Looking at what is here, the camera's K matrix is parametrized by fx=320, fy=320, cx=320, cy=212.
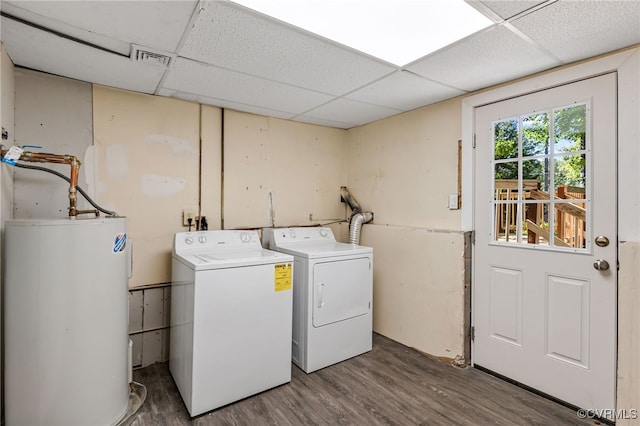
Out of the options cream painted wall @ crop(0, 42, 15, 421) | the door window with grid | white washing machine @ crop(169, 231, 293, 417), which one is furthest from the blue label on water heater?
the door window with grid

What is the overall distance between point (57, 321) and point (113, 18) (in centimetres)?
150

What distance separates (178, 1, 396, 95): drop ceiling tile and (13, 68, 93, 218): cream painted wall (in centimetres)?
102

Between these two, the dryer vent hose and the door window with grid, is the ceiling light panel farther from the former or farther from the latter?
the dryer vent hose

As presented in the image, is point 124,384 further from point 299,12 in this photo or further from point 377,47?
point 377,47

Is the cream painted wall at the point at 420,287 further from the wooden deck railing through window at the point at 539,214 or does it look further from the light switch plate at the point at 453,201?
the wooden deck railing through window at the point at 539,214

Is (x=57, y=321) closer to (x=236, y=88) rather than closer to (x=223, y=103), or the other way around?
(x=236, y=88)

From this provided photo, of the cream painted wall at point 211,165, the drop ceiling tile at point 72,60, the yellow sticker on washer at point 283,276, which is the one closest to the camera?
the drop ceiling tile at point 72,60

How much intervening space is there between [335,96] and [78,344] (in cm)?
229

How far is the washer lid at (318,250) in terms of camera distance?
8.14 feet

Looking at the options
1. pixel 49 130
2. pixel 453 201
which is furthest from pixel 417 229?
pixel 49 130

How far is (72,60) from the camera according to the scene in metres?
1.92

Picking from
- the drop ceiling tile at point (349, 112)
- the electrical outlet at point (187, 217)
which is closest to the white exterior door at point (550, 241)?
the drop ceiling tile at point (349, 112)

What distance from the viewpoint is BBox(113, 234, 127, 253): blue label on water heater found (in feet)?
5.94

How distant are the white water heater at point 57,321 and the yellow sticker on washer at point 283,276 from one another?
0.98m
